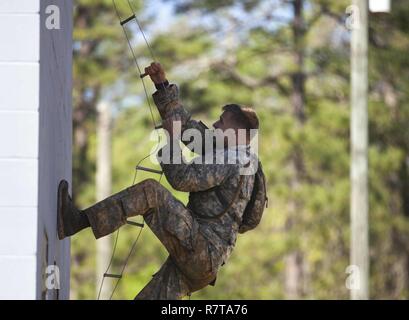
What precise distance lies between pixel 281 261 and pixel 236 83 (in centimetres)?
418

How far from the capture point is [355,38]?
18.7 meters

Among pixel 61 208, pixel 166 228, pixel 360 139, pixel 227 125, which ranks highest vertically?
pixel 360 139

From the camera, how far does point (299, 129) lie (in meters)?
29.0

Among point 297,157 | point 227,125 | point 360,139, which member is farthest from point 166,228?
point 297,157

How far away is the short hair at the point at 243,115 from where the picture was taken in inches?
362

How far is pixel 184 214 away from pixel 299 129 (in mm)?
20290

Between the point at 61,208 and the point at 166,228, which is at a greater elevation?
the point at 61,208

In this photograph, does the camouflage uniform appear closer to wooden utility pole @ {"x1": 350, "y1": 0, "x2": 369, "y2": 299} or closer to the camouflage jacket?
the camouflage jacket

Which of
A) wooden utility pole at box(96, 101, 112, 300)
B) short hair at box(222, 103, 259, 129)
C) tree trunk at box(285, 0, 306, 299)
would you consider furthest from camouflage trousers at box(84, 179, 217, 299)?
tree trunk at box(285, 0, 306, 299)

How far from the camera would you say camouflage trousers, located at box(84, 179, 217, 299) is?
8.61 m

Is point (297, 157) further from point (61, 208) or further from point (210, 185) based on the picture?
point (61, 208)

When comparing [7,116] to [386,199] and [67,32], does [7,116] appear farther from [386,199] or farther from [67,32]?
[386,199]

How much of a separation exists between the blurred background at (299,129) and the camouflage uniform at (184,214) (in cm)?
1834

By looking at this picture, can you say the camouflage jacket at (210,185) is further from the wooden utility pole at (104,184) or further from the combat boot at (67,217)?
the wooden utility pole at (104,184)
